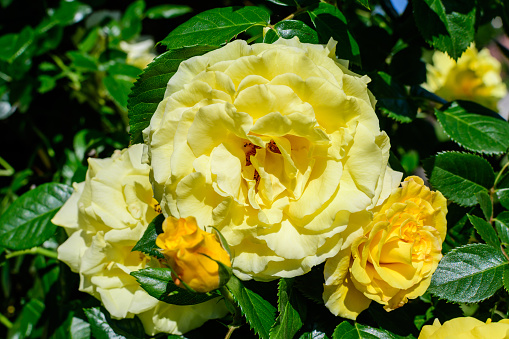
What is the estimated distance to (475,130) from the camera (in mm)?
1016

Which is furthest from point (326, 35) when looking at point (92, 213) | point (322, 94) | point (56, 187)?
point (56, 187)

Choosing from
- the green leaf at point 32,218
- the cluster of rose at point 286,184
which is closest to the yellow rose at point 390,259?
the cluster of rose at point 286,184

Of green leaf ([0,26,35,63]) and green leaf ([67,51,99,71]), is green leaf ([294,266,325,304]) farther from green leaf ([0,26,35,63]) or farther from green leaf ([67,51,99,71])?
green leaf ([0,26,35,63])

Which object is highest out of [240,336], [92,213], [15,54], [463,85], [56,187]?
[15,54]

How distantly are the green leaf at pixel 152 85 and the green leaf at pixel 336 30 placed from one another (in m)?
0.21

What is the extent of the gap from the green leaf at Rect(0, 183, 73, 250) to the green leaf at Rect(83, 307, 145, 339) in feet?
0.88

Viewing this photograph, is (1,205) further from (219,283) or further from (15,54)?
(219,283)

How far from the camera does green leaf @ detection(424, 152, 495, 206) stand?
0.90 metres

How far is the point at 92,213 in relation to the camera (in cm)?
85

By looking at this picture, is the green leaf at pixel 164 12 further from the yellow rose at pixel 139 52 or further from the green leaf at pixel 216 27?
the green leaf at pixel 216 27

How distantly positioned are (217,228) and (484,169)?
603mm

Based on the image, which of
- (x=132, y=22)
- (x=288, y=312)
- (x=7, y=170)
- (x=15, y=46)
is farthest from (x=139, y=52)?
(x=288, y=312)

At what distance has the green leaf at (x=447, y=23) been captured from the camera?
927 millimetres

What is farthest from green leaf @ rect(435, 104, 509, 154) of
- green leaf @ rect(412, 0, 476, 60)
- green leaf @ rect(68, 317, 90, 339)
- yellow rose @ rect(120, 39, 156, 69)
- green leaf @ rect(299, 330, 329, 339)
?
yellow rose @ rect(120, 39, 156, 69)
